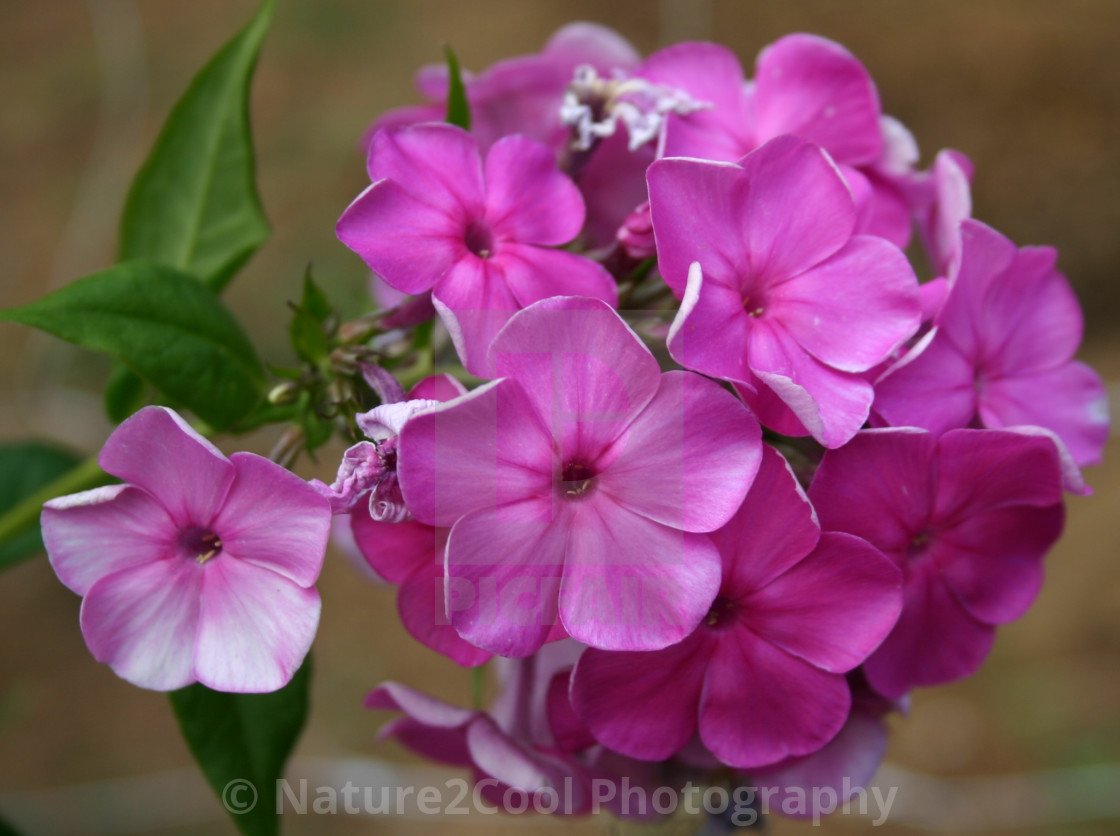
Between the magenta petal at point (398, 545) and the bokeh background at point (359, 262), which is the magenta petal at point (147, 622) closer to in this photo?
the magenta petal at point (398, 545)

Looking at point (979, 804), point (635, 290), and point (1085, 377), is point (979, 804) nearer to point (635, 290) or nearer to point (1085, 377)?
point (1085, 377)

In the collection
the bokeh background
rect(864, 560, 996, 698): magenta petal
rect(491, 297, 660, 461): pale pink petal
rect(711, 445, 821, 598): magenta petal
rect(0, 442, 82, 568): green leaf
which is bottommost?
the bokeh background

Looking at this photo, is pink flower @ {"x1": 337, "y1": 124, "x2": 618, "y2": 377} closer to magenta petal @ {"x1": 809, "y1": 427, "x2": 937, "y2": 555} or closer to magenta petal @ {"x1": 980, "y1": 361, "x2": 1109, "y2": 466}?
magenta petal @ {"x1": 809, "y1": 427, "x2": 937, "y2": 555}

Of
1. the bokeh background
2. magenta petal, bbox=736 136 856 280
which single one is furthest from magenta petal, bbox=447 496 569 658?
the bokeh background

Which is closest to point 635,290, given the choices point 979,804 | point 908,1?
point 979,804

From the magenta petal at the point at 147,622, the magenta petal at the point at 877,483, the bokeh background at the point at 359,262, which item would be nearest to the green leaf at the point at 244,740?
the magenta petal at the point at 147,622
